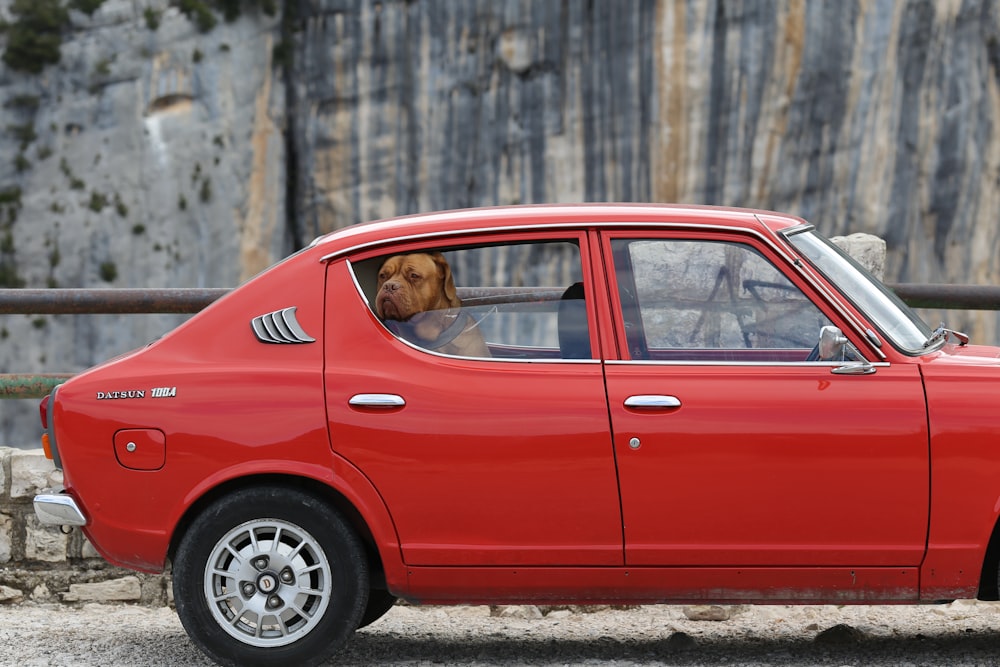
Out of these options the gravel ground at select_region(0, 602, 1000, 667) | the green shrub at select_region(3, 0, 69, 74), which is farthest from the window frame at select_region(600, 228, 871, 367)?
the green shrub at select_region(3, 0, 69, 74)

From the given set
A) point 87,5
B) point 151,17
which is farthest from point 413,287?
point 87,5

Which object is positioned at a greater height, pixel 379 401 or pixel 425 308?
pixel 425 308

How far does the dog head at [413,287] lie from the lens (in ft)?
15.4

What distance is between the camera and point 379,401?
14.9 ft

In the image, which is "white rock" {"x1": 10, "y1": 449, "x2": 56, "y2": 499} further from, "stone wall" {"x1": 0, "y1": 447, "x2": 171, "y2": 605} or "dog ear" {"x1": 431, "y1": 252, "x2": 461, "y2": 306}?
"dog ear" {"x1": 431, "y1": 252, "x2": 461, "y2": 306}

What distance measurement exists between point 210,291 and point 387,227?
2.01 m

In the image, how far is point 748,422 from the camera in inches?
175

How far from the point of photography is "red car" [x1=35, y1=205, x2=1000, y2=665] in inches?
175

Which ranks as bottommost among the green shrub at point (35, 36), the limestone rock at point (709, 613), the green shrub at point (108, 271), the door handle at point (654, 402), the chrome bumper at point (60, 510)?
the limestone rock at point (709, 613)

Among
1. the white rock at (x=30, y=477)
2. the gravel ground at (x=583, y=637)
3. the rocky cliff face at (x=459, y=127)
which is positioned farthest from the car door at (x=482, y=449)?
the rocky cliff face at (x=459, y=127)

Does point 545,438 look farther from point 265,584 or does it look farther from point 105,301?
point 105,301

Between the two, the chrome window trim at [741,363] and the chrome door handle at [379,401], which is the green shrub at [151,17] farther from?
the chrome window trim at [741,363]

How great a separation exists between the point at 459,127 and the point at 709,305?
43237 millimetres

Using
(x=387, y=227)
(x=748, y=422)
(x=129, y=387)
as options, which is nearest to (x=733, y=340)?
(x=748, y=422)
